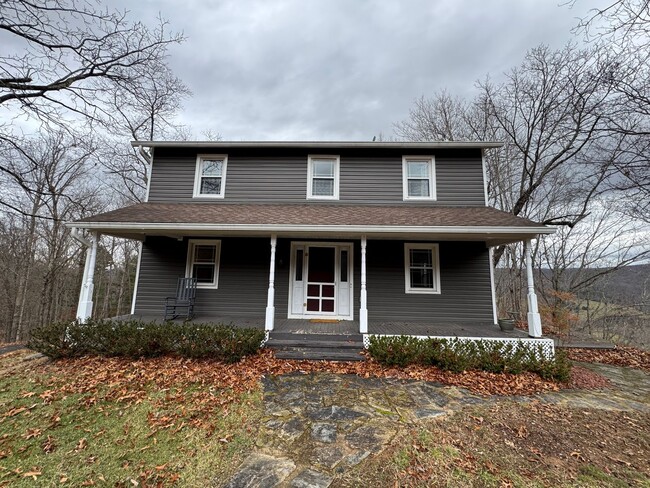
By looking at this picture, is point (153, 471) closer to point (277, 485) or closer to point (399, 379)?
point (277, 485)

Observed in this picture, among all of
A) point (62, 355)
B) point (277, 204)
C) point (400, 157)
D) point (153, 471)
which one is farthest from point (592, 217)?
point (62, 355)

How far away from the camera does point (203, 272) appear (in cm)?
780

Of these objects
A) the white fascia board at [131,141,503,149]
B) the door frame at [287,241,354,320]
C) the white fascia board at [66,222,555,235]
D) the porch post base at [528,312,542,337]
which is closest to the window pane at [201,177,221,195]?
the white fascia board at [131,141,503,149]

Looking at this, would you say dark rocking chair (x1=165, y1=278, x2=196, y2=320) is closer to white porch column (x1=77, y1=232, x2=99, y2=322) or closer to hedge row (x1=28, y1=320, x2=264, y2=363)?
hedge row (x1=28, y1=320, x2=264, y2=363)

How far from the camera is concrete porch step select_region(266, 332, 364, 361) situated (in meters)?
5.23

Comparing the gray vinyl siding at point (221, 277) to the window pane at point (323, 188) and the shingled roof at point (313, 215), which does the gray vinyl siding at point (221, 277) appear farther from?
the window pane at point (323, 188)

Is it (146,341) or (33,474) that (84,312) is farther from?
(33,474)

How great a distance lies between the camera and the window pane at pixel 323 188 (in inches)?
330

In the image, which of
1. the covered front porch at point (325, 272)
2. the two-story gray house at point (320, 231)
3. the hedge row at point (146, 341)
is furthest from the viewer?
the covered front porch at point (325, 272)

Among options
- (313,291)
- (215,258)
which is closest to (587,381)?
(313,291)

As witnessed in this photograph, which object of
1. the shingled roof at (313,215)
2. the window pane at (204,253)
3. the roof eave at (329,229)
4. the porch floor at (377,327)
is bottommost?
the porch floor at (377,327)

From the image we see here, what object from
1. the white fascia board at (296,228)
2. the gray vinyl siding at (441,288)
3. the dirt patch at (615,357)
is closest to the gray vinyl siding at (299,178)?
the gray vinyl siding at (441,288)

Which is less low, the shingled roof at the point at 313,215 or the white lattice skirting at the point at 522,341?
the shingled roof at the point at 313,215

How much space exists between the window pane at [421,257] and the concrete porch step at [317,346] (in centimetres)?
304
